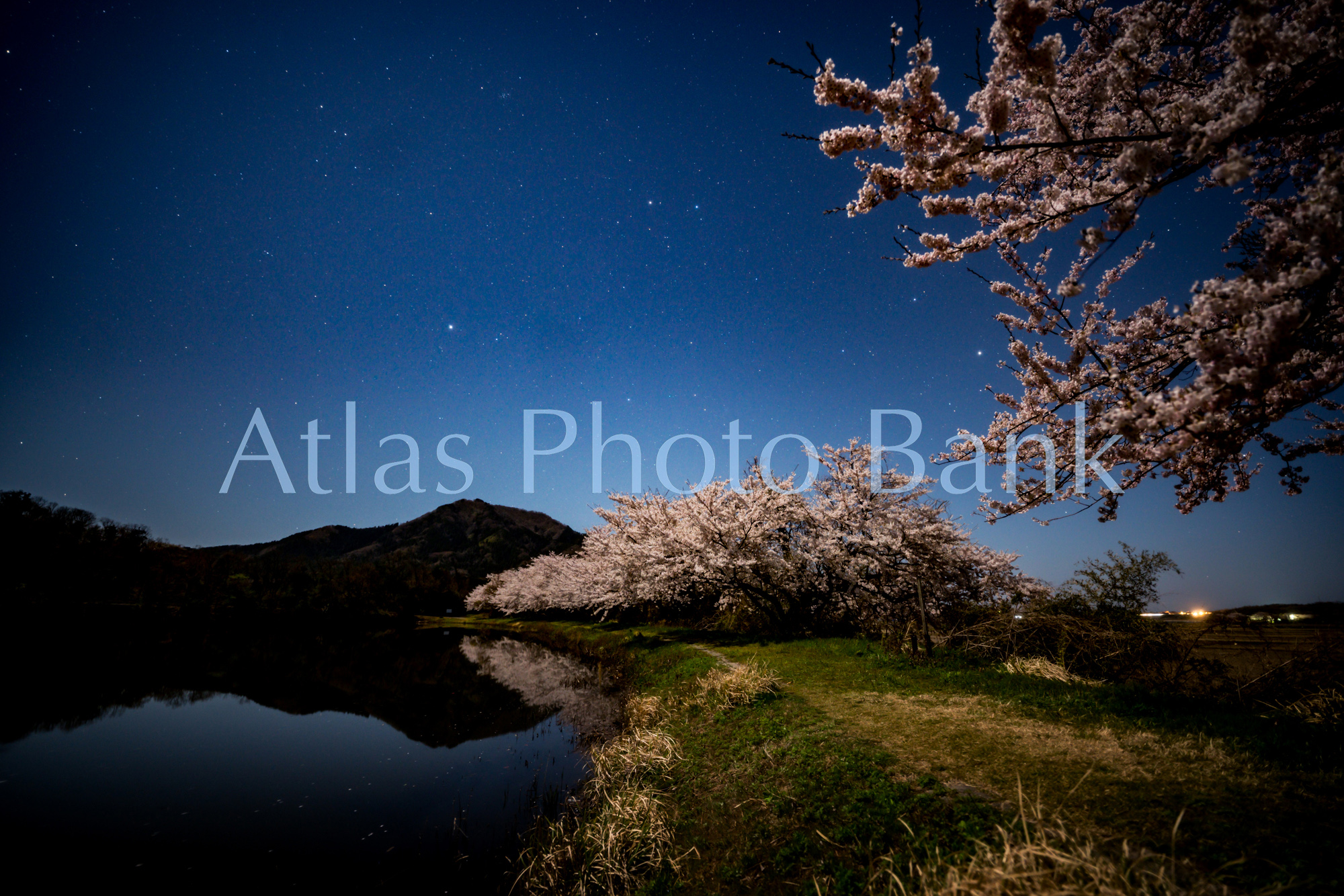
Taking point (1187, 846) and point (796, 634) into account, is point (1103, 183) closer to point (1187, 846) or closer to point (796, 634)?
point (1187, 846)

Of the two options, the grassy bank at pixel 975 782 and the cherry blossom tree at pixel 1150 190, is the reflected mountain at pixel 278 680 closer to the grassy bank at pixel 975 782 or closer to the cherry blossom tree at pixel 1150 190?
the grassy bank at pixel 975 782

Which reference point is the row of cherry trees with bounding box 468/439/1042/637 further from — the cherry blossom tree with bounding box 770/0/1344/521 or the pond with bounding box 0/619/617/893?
the cherry blossom tree with bounding box 770/0/1344/521

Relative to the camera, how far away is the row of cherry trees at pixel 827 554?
1789cm

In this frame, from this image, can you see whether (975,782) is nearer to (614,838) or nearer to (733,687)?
(614,838)

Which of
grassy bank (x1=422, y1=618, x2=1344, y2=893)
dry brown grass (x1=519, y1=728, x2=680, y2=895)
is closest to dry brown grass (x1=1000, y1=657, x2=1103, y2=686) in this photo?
grassy bank (x1=422, y1=618, x2=1344, y2=893)

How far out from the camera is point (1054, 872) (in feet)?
9.46

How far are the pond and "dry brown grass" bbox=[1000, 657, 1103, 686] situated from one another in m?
8.87

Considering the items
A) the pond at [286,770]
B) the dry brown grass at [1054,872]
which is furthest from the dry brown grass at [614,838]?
the dry brown grass at [1054,872]

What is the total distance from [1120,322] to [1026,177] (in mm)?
2049

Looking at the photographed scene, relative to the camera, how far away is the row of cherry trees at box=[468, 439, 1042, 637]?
704 inches

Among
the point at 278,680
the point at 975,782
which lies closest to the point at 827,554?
the point at 975,782

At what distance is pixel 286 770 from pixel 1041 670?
16002mm

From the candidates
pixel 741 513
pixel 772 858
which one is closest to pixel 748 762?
pixel 772 858

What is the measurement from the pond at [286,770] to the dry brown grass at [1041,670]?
8.87 metres
